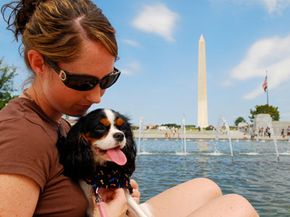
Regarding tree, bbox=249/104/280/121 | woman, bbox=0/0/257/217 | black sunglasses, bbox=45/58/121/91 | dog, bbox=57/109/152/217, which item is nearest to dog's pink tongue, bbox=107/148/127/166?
dog, bbox=57/109/152/217

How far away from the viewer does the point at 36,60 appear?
2.06 m

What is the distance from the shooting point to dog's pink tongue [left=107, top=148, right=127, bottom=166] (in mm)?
2477

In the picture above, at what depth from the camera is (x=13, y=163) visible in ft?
5.58

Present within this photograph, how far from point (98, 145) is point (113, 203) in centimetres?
36

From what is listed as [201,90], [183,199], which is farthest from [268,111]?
[183,199]

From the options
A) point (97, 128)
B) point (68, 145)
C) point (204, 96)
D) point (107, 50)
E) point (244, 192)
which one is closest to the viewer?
point (107, 50)

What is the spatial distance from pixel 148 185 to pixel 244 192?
5.92ft

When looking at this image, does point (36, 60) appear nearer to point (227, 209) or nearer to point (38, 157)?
point (38, 157)

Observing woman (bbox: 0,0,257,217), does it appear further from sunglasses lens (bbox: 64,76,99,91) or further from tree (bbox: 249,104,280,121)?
tree (bbox: 249,104,280,121)

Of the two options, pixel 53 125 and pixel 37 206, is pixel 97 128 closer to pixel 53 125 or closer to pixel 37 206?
pixel 53 125

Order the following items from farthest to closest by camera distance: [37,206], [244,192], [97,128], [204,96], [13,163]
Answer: [204,96]
[244,192]
[97,128]
[37,206]
[13,163]

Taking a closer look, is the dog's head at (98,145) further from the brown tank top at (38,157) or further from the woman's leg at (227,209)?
the woman's leg at (227,209)

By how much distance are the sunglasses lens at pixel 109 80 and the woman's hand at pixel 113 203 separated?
59cm

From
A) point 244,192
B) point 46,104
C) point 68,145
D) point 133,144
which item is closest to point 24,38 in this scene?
point 46,104
